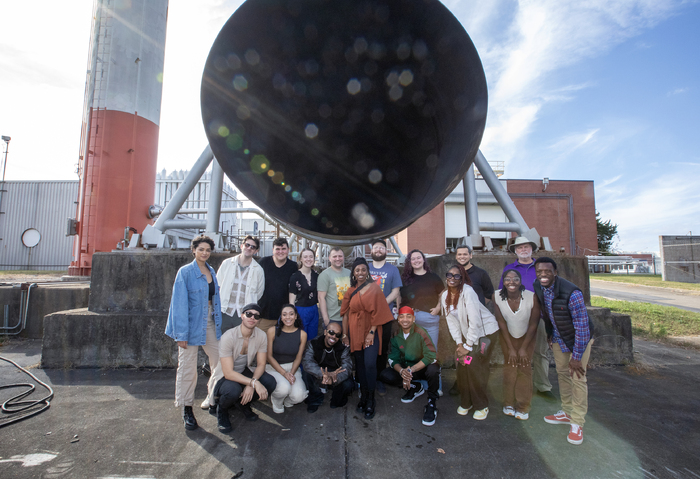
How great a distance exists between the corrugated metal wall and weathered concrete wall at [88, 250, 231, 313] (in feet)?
62.4

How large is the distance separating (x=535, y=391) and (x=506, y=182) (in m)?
26.1

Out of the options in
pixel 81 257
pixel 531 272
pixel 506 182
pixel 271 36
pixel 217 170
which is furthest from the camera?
pixel 506 182

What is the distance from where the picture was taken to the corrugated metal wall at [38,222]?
18.7 metres

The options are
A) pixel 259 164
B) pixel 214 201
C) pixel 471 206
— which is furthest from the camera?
pixel 471 206

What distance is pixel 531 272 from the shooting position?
130 inches

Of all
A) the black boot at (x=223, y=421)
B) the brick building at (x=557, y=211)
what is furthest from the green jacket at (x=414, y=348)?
the brick building at (x=557, y=211)

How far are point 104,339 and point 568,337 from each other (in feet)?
16.4

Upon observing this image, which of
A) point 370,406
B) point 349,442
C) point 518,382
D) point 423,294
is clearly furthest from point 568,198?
point 349,442

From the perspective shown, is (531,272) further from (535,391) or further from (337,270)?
(337,270)

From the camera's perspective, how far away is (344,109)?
1.95 m

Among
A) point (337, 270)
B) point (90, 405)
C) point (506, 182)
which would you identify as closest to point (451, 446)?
point (337, 270)

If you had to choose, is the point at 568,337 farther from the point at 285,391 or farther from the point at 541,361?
the point at 285,391

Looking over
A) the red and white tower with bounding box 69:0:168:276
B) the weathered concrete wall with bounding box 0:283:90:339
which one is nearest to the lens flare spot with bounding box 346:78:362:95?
the weathered concrete wall with bounding box 0:283:90:339

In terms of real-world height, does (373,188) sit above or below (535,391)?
above
